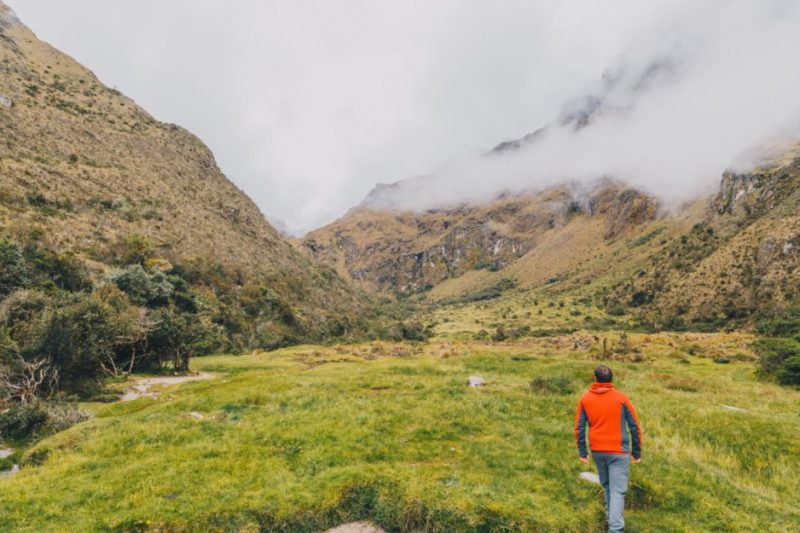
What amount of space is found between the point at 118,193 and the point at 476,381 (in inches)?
3402

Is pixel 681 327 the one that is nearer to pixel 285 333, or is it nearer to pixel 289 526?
pixel 285 333

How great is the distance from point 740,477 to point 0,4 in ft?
640

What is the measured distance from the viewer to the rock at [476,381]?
27.7 metres

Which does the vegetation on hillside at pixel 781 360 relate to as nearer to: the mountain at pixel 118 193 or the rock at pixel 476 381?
the rock at pixel 476 381

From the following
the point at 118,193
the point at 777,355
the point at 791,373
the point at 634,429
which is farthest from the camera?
the point at 118,193

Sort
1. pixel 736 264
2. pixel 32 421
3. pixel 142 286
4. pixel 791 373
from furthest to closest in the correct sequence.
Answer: pixel 736 264 < pixel 142 286 < pixel 791 373 < pixel 32 421

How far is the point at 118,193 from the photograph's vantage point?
84.6 metres

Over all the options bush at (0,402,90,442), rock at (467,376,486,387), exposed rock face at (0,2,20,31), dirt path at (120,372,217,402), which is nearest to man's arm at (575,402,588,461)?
rock at (467,376,486,387)

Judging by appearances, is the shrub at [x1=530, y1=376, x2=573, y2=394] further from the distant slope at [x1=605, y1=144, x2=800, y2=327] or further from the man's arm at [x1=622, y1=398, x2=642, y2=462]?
the distant slope at [x1=605, y1=144, x2=800, y2=327]

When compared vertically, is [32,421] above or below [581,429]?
below

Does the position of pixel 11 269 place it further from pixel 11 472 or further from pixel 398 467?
pixel 398 467

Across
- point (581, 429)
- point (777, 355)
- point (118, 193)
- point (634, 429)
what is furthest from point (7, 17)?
point (777, 355)

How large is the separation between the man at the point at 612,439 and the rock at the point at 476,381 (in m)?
17.8

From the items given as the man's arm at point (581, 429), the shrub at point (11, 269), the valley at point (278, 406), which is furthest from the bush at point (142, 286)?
the man's arm at point (581, 429)
